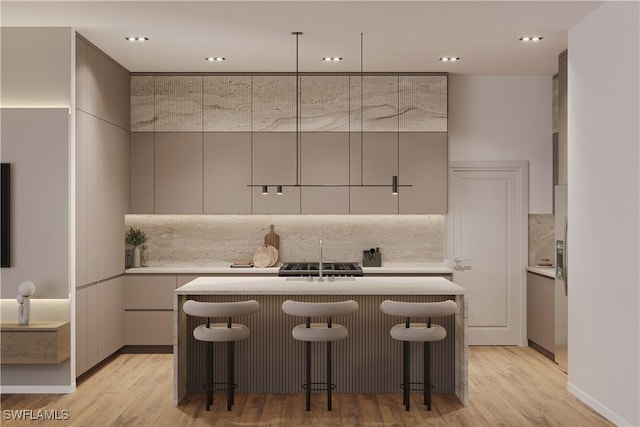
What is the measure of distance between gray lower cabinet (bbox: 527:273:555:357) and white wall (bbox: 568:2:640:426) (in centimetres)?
124

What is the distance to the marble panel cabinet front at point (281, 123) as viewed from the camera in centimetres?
706

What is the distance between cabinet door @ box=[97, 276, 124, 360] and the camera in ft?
19.9

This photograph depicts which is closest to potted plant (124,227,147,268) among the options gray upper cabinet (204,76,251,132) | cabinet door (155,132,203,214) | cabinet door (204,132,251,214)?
cabinet door (155,132,203,214)

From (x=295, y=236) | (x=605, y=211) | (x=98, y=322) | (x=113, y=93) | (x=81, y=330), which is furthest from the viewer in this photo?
(x=295, y=236)

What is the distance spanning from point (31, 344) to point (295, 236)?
318cm

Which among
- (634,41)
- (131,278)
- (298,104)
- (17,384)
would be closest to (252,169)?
(298,104)

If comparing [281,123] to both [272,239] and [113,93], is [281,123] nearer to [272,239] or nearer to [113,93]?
[272,239]

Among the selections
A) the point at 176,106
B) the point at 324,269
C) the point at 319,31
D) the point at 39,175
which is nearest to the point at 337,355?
the point at 324,269

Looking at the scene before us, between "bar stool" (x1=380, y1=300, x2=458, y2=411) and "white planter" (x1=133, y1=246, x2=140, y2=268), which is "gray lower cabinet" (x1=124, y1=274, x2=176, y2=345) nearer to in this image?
"white planter" (x1=133, y1=246, x2=140, y2=268)

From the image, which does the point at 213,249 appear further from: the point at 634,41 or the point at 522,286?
the point at 634,41

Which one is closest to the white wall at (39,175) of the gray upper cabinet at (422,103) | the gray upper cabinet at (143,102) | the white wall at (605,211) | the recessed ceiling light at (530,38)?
the gray upper cabinet at (143,102)

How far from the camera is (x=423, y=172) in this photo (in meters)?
Result: 7.07

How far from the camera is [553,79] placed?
721 centimetres

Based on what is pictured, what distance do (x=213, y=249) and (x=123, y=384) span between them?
2.20m
